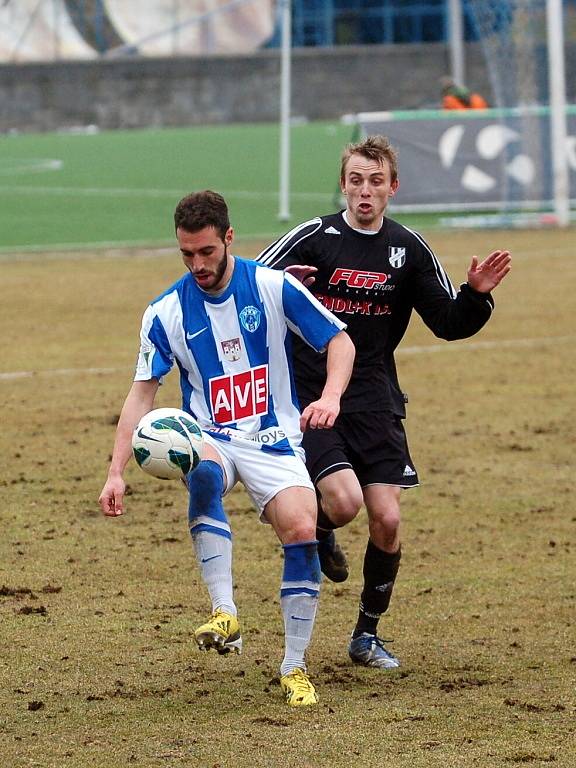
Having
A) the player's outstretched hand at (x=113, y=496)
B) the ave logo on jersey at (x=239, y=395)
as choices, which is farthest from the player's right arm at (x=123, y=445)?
the ave logo on jersey at (x=239, y=395)

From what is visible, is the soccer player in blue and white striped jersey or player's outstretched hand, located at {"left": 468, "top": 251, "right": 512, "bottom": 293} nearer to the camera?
the soccer player in blue and white striped jersey

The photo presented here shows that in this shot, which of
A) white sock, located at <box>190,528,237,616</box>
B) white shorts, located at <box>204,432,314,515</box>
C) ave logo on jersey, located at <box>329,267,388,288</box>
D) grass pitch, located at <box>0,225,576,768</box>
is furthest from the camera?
ave logo on jersey, located at <box>329,267,388,288</box>

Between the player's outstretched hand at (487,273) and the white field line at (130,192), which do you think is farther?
the white field line at (130,192)

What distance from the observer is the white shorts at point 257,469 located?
5.97 m

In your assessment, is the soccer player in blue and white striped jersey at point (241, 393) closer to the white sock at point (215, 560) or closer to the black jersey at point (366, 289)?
the white sock at point (215, 560)

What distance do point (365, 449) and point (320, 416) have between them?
1028 millimetres

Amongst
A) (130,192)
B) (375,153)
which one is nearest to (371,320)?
(375,153)

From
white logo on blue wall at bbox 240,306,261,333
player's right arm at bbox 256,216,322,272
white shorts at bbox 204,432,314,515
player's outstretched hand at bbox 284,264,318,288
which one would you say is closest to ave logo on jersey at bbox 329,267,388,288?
player's right arm at bbox 256,216,322,272

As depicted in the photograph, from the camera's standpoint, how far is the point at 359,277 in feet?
22.2

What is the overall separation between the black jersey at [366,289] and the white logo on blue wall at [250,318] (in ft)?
2.56

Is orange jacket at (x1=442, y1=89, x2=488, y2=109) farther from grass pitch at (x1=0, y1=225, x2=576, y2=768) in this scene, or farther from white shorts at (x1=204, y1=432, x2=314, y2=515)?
white shorts at (x1=204, y1=432, x2=314, y2=515)

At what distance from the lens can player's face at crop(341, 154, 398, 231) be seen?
6.55 metres

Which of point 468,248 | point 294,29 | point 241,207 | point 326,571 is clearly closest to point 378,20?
point 294,29

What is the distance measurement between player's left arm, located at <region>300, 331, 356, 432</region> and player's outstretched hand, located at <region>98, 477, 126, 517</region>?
0.71 metres
